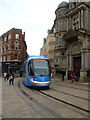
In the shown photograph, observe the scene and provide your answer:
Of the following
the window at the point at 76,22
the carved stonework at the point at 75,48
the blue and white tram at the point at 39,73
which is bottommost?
the blue and white tram at the point at 39,73

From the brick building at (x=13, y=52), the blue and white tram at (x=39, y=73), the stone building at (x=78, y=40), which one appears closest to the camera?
the blue and white tram at (x=39, y=73)

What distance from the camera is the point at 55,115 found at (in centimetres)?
544

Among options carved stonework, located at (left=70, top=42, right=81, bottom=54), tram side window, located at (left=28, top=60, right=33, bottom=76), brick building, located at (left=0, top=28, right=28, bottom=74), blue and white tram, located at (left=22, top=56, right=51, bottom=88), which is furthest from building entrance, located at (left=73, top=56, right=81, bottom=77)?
brick building, located at (left=0, top=28, right=28, bottom=74)

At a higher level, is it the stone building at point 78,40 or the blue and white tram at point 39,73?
the stone building at point 78,40

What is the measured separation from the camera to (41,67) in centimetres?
1254

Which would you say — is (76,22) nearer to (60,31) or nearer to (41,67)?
(60,31)

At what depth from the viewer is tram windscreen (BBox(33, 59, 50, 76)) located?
12219 millimetres

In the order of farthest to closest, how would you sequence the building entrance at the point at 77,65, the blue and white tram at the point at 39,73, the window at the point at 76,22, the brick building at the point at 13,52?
the brick building at the point at 13,52, the window at the point at 76,22, the building entrance at the point at 77,65, the blue and white tram at the point at 39,73

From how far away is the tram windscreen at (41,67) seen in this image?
40.1ft

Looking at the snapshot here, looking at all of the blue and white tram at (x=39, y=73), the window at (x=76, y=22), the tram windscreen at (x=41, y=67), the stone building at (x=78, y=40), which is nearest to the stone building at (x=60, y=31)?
the stone building at (x=78, y=40)

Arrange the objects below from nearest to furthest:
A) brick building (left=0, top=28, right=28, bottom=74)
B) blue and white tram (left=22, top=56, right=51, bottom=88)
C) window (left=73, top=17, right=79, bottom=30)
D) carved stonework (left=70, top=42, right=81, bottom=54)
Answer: blue and white tram (left=22, top=56, right=51, bottom=88), carved stonework (left=70, top=42, right=81, bottom=54), window (left=73, top=17, right=79, bottom=30), brick building (left=0, top=28, right=28, bottom=74)

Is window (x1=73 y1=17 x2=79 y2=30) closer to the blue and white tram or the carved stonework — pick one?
the carved stonework

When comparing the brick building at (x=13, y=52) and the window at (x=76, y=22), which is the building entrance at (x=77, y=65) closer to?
the window at (x=76, y=22)

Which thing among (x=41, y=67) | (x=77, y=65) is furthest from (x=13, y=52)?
(x=41, y=67)
